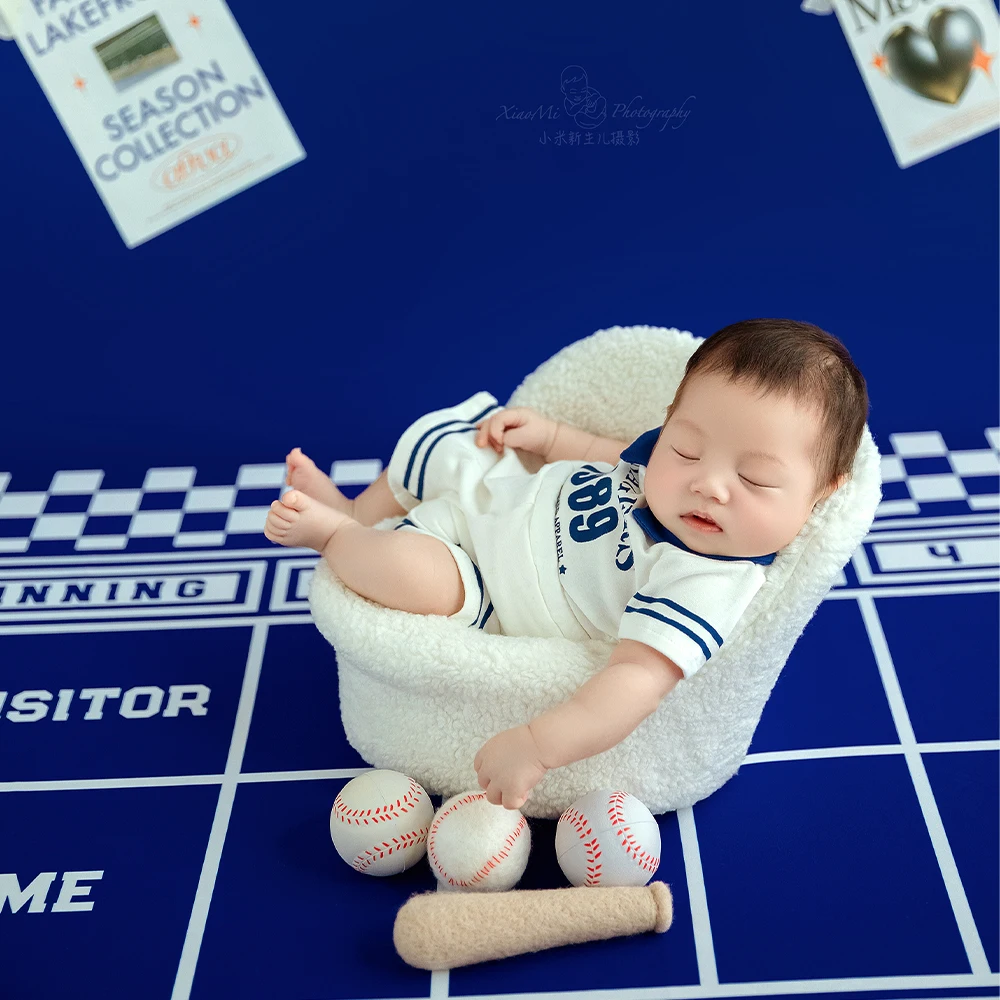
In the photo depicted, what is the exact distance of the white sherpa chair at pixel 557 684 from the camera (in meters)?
1.19

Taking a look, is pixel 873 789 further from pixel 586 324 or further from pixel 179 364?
pixel 179 364

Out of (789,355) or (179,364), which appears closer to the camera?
(789,355)

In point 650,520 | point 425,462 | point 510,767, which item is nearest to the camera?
point 510,767

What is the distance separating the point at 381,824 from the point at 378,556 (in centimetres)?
27

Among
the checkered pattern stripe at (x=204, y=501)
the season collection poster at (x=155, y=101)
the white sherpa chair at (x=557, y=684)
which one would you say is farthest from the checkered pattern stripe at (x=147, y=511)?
the white sherpa chair at (x=557, y=684)

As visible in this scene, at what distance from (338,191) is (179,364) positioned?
1.26 feet

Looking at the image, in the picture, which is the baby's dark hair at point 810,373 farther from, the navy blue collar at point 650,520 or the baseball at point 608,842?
the baseball at point 608,842

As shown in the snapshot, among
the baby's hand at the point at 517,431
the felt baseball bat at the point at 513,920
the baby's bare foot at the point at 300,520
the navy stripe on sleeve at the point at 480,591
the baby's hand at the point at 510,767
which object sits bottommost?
the felt baseball bat at the point at 513,920

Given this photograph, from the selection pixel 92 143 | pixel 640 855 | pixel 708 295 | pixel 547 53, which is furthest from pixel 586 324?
pixel 640 855

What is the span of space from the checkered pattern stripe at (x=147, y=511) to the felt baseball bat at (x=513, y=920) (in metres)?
0.74

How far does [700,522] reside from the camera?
1201 mm

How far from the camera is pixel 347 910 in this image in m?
1.23

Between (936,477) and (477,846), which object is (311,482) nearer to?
(477,846)

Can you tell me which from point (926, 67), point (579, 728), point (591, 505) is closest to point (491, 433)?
point (591, 505)
